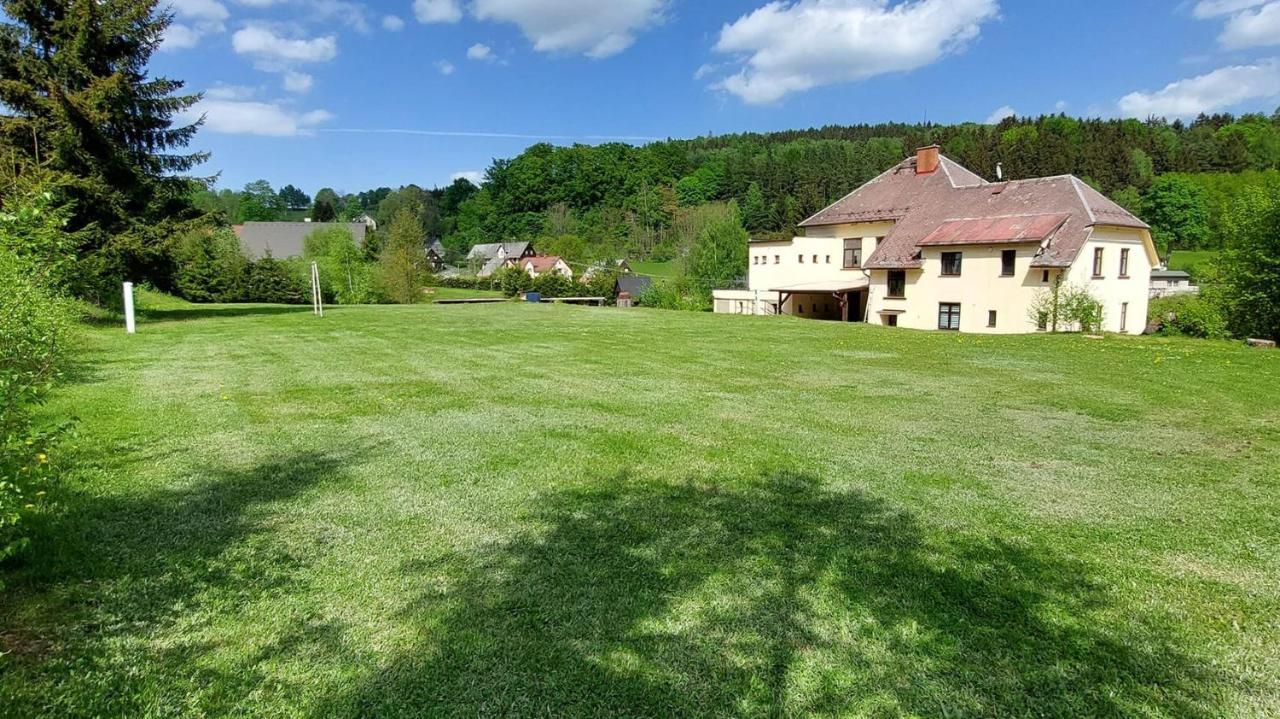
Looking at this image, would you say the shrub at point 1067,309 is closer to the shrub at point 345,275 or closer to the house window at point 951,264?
the house window at point 951,264

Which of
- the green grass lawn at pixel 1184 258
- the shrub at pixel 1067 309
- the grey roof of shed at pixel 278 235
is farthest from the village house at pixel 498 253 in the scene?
the green grass lawn at pixel 1184 258

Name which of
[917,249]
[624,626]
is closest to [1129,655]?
[624,626]

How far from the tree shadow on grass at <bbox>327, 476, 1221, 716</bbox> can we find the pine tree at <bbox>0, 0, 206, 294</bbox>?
59.5 ft

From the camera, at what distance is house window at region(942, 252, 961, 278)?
30.9 metres

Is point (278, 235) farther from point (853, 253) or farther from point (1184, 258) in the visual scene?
point (1184, 258)

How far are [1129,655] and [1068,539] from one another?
1.49 m

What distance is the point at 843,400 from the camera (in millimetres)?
9750

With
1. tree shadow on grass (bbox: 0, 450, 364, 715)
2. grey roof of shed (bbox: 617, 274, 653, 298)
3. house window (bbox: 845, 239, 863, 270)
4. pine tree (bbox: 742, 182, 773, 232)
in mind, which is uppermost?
pine tree (bbox: 742, 182, 773, 232)

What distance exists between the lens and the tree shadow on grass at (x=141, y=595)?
2.74 meters

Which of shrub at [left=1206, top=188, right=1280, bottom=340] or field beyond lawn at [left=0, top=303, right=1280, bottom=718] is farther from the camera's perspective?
shrub at [left=1206, top=188, right=1280, bottom=340]

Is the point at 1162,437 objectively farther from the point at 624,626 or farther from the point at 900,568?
the point at 624,626

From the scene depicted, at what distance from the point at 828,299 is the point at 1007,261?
1288 cm

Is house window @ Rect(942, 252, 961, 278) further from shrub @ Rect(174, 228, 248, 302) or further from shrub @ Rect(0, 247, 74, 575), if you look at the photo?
shrub @ Rect(174, 228, 248, 302)

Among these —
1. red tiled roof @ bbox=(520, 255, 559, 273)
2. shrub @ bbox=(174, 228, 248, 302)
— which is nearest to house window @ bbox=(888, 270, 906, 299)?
shrub @ bbox=(174, 228, 248, 302)
